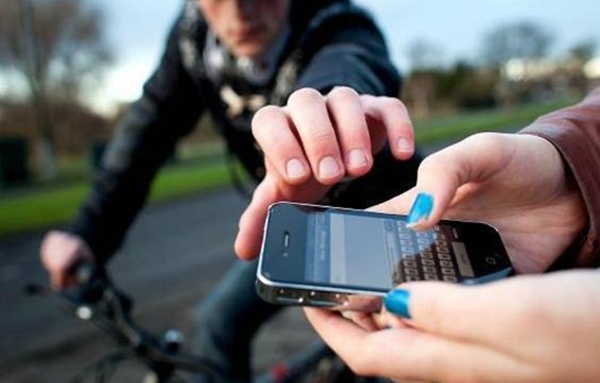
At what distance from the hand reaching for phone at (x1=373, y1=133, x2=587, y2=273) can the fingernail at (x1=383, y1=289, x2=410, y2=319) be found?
9.1 inches

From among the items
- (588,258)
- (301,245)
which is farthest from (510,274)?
(301,245)

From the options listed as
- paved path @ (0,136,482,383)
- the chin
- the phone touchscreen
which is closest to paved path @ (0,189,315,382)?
paved path @ (0,136,482,383)

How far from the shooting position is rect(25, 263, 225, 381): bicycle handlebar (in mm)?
1752

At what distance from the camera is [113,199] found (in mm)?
2133

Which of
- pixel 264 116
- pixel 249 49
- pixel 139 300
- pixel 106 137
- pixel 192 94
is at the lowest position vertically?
pixel 106 137

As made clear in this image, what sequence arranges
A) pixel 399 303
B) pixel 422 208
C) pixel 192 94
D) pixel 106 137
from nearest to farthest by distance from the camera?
1. pixel 399 303
2. pixel 422 208
3. pixel 192 94
4. pixel 106 137

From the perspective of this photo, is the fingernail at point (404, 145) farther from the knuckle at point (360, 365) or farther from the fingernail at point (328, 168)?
the knuckle at point (360, 365)

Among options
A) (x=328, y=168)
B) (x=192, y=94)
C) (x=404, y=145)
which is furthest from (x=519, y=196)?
(x=192, y=94)

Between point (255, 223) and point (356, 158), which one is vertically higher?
point (356, 158)

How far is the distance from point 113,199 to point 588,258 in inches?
64.2

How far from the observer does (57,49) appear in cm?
2756

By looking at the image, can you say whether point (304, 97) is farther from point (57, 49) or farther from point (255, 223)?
point (57, 49)

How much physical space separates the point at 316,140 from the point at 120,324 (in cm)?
111

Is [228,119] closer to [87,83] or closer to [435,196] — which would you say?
[435,196]
